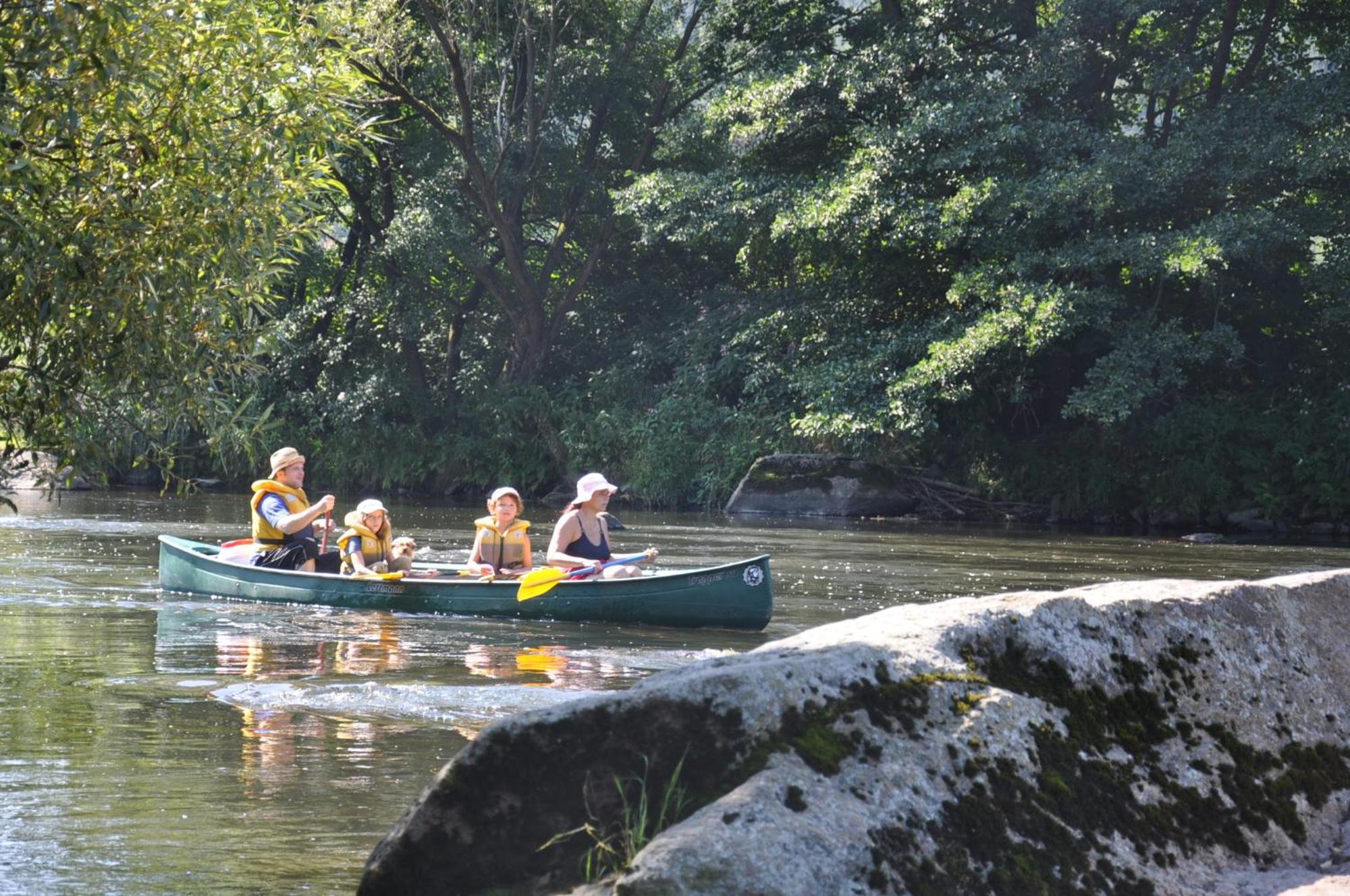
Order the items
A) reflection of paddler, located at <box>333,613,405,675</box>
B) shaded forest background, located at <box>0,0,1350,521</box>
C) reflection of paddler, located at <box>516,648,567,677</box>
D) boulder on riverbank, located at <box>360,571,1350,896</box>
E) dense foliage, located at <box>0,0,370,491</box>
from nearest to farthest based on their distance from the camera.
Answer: boulder on riverbank, located at <box>360,571,1350,896</box>
dense foliage, located at <box>0,0,370,491</box>
reflection of paddler, located at <box>333,613,405,675</box>
reflection of paddler, located at <box>516,648,567,677</box>
shaded forest background, located at <box>0,0,1350,521</box>

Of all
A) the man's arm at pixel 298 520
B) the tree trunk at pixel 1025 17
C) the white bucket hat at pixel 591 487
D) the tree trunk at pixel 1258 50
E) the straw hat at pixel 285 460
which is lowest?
the man's arm at pixel 298 520

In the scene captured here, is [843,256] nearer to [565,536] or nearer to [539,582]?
[565,536]

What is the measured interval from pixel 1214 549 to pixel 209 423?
1499 cm

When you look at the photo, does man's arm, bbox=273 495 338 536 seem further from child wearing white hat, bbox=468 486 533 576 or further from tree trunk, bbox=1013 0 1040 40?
tree trunk, bbox=1013 0 1040 40

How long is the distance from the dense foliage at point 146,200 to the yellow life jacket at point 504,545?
5.38 meters

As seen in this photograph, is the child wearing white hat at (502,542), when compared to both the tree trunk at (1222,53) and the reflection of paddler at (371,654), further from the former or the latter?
the tree trunk at (1222,53)

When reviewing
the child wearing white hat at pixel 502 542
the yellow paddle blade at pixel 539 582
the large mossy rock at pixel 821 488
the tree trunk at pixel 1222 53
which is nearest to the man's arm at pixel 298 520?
the child wearing white hat at pixel 502 542

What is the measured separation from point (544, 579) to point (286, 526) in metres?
2.59

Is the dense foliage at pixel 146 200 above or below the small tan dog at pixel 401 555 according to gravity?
above

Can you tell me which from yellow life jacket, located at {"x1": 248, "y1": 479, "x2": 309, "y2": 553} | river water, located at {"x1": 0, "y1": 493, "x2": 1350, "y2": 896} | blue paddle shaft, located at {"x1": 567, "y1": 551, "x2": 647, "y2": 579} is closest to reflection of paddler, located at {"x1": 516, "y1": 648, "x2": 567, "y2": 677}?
river water, located at {"x1": 0, "y1": 493, "x2": 1350, "y2": 896}

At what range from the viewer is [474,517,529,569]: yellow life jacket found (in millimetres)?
12852

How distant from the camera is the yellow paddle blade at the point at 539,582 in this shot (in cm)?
1172

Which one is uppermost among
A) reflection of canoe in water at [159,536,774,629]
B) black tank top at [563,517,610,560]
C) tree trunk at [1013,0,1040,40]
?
tree trunk at [1013,0,1040,40]

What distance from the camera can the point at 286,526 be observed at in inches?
511
